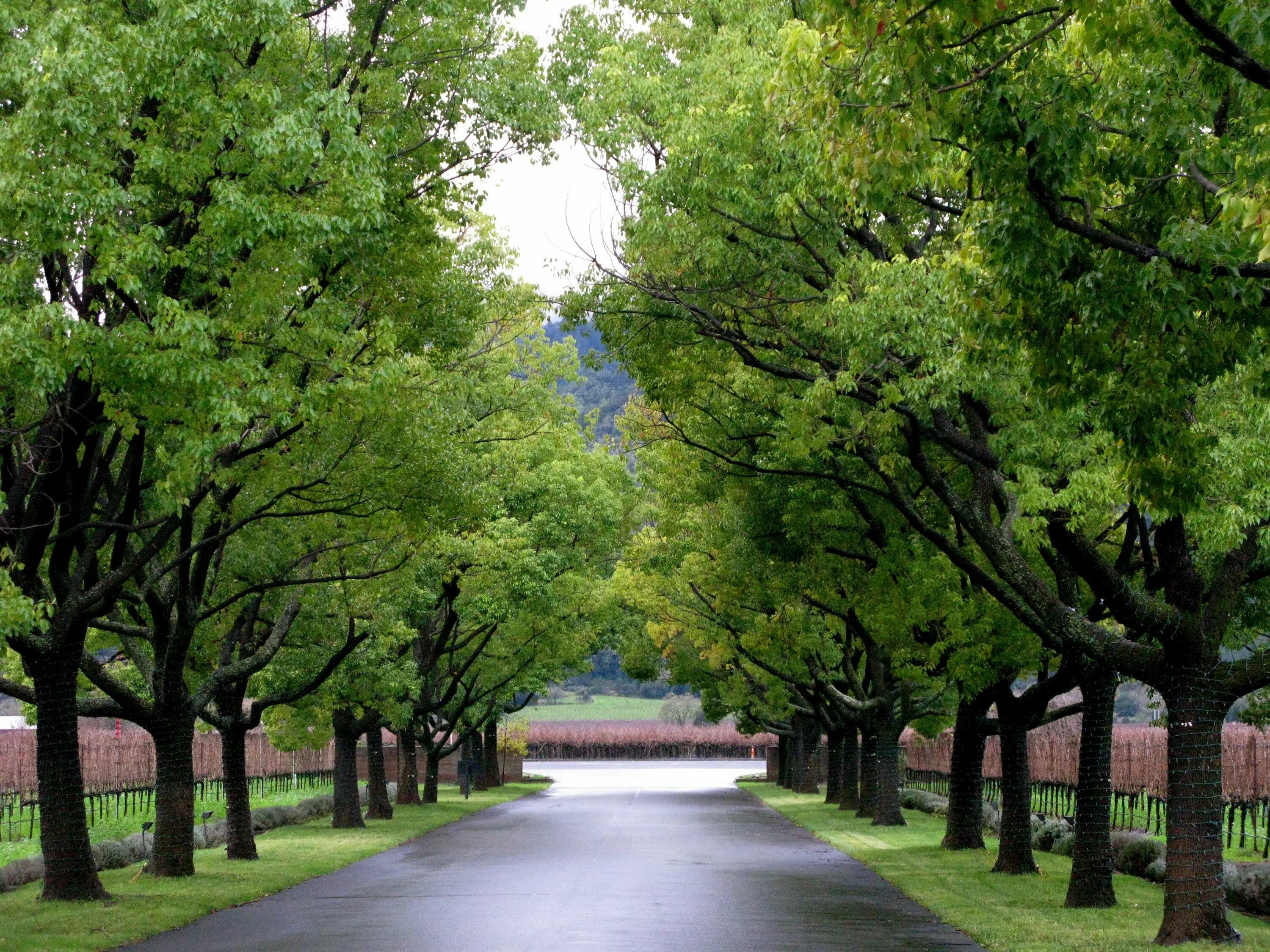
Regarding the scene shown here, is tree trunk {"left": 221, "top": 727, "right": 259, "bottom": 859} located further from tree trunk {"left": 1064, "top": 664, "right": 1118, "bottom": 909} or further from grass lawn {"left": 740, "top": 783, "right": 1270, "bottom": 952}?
tree trunk {"left": 1064, "top": 664, "right": 1118, "bottom": 909}

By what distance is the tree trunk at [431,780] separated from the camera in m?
44.3

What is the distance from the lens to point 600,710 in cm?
16975

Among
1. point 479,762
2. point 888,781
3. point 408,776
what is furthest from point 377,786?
point 479,762

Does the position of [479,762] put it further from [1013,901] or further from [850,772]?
[1013,901]

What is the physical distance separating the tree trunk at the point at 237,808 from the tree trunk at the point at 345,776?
718cm

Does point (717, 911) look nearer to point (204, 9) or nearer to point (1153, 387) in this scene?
point (1153, 387)

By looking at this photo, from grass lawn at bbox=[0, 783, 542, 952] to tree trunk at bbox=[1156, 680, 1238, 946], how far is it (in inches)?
397

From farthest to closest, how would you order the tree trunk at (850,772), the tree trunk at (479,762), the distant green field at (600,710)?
the distant green field at (600,710), the tree trunk at (479,762), the tree trunk at (850,772)

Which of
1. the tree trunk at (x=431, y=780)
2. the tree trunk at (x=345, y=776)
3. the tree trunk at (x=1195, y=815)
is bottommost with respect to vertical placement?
the tree trunk at (x=431, y=780)

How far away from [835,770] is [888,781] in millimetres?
12193

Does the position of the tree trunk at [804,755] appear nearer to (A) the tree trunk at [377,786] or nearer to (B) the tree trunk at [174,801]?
(A) the tree trunk at [377,786]

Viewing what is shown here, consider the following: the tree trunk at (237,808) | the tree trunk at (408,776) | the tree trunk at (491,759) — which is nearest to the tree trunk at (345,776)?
the tree trunk at (237,808)

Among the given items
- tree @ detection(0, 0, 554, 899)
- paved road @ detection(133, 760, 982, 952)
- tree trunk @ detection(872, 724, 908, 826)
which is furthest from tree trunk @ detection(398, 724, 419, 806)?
tree @ detection(0, 0, 554, 899)

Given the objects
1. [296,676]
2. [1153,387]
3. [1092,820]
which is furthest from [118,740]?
[1153,387]
